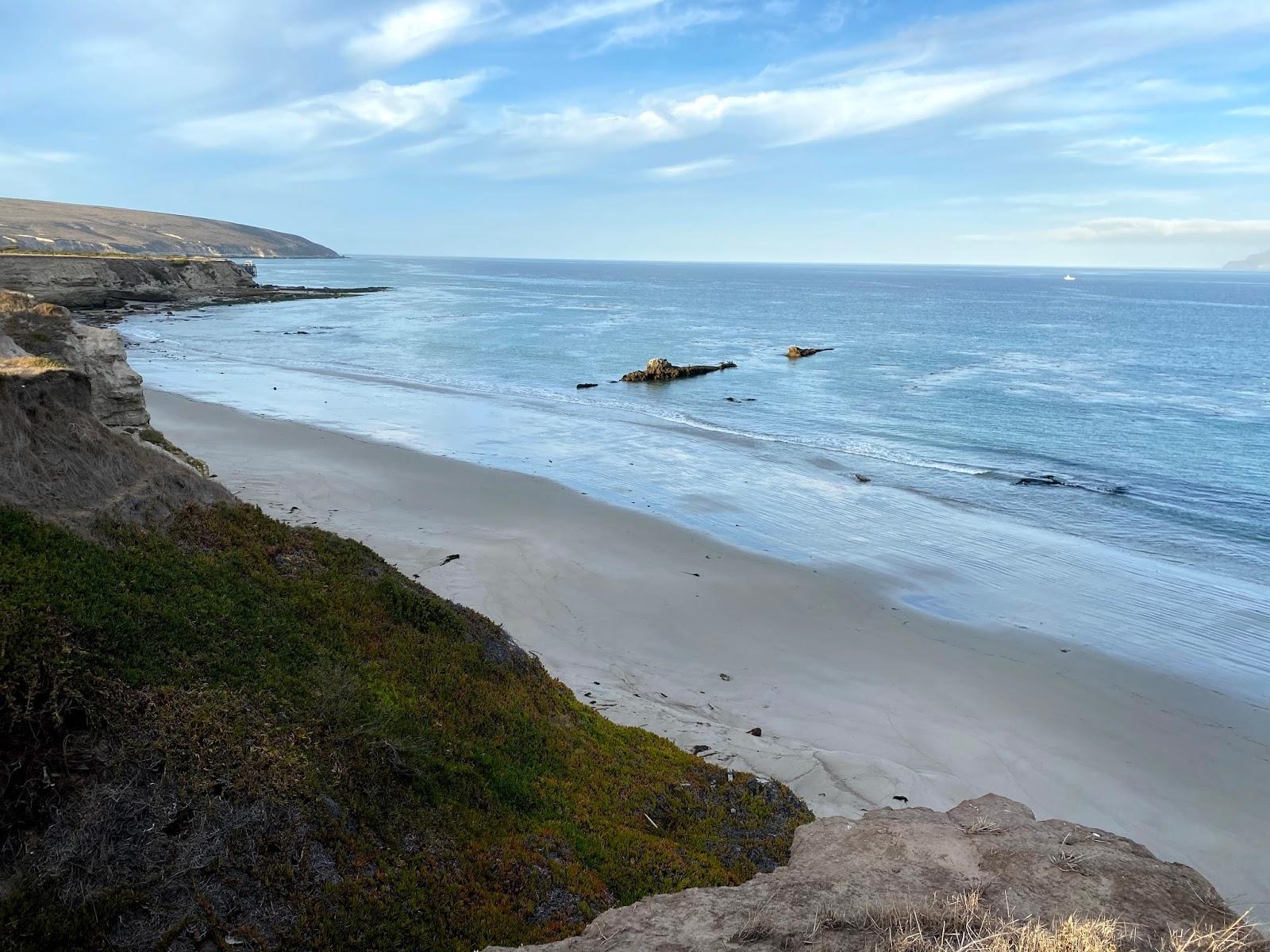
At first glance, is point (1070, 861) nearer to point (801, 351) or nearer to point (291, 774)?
point (291, 774)

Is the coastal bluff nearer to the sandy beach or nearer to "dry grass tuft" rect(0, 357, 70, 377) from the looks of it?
the sandy beach

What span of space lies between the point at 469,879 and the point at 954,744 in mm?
9409

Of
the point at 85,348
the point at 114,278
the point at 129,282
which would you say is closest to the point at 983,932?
the point at 85,348

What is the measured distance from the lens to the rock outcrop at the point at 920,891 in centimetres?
622

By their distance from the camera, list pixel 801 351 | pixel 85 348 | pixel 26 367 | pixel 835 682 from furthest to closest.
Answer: pixel 801 351 → pixel 85 348 → pixel 835 682 → pixel 26 367

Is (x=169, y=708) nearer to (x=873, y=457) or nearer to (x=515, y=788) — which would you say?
(x=515, y=788)

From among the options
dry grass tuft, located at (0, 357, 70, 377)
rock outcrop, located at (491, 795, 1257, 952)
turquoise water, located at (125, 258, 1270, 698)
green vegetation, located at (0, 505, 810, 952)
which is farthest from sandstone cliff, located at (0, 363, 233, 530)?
turquoise water, located at (125, 258, 1270, 698)

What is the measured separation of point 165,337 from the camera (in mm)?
66250

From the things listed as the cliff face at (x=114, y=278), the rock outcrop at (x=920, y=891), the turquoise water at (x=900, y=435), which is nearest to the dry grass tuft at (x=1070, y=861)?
the rock outcrop at (x=920, y=891)

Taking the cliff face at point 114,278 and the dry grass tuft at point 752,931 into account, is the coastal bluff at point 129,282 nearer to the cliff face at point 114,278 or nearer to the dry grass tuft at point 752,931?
the cliff face at point 114,278

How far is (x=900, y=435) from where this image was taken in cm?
4012

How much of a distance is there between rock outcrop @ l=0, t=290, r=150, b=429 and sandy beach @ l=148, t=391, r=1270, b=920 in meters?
4.64

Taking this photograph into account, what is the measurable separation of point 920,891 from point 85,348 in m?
20.1

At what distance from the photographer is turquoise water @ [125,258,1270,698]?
21250mm
